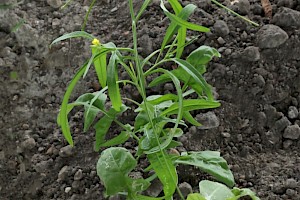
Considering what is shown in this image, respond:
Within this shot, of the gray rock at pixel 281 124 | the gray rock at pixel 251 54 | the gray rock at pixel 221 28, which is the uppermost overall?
the gray rock at pixel 221 28

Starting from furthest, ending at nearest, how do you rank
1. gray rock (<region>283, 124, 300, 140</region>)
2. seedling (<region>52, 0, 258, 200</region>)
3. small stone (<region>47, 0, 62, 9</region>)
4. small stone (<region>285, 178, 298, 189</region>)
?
small stone (<region>47, 0, 62, 9</region>) → gray rock (<region>283, 124, 300, 140</region>) → small stone (<region>285, 178, 298, 189</region>) → seedling (<region>52, 0, 258, 200</region>)

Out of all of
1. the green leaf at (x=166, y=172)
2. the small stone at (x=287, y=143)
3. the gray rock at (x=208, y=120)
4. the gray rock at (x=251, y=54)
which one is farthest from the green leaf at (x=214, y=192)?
the gray rock at (x=251, y=54)

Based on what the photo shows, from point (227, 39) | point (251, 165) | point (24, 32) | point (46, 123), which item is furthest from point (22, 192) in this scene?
point (227, 39)

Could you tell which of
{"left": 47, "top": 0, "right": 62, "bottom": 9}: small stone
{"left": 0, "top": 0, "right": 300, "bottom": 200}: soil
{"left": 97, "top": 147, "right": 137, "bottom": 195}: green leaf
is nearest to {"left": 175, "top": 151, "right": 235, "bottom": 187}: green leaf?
{"left": 97, "top": 147, "right": 137, "bottom": 195}: green leaf

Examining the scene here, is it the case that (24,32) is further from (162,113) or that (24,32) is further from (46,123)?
(162,113)

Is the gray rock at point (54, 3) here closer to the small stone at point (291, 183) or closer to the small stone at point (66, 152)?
the small stone at point (66, 152)

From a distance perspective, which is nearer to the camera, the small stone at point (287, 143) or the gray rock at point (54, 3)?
the small stone at point (287, 143)

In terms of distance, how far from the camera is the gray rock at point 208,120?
1567 millimetres

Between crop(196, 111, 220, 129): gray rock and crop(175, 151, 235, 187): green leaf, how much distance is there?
11.1 inches

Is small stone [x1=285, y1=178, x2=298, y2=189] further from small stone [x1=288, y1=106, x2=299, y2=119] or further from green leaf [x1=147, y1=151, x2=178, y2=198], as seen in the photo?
green leaf [x1=147, y1=151, x2=178, y2=198]

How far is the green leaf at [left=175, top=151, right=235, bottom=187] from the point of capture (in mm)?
1236

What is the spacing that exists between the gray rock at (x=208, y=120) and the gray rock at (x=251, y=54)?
22 centimetres

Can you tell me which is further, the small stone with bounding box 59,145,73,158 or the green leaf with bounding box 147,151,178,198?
the small stone with bounding box 59,145,73,158

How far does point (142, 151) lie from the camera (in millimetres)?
1228
